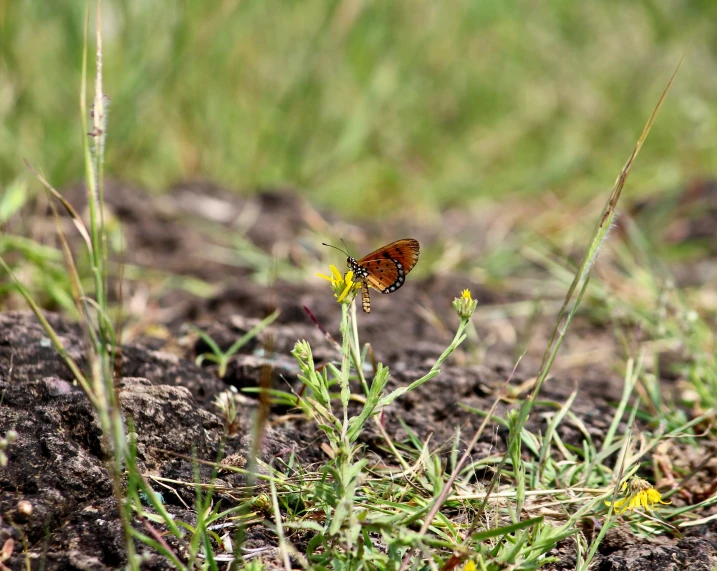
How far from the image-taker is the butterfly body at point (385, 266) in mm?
1505

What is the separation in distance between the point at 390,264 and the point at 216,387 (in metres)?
0.49

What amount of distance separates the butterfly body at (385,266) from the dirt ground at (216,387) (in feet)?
0.63

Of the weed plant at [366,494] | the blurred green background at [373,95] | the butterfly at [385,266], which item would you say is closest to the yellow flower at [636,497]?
the weed plant at [366,494]

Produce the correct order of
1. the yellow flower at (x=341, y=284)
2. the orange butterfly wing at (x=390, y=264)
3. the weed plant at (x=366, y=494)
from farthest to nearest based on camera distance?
the orange butterfly wing at (x=390, y=264) < the yellow flower at (x=341, y=284) < the weed plant at (x=366, y=494)

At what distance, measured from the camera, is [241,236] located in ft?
11.4

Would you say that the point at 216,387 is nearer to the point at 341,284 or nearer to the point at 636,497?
the point at 341,284

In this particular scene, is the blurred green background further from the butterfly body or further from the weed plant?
the weed plant

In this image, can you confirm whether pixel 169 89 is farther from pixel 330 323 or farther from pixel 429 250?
pixel 330 323

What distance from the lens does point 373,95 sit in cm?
488

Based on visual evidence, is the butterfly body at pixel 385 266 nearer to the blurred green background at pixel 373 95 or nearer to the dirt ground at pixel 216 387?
the dirt ground at pixel 216 387

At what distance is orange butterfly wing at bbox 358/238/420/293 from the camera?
4.93ft

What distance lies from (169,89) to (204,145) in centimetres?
38

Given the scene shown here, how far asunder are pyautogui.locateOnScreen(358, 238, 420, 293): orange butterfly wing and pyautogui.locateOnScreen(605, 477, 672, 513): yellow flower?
581mm

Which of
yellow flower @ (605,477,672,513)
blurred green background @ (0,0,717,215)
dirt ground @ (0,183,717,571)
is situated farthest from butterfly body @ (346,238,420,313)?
blurred green background @ (0,0,717,215)
